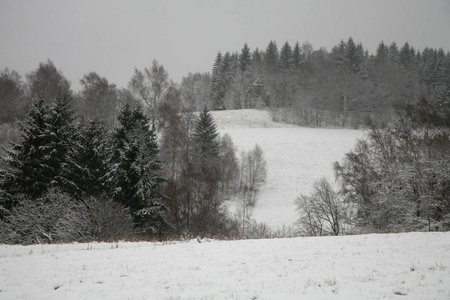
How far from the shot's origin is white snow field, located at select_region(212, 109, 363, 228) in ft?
123

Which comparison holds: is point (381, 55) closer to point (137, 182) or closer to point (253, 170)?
point (253, 170)

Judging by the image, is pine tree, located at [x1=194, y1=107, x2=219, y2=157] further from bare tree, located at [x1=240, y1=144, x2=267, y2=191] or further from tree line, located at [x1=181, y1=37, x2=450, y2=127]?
tree line, located at [x1=181, y1=37, x2=450, y2=127]

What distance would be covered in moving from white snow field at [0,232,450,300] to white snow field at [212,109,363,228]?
2232 cm

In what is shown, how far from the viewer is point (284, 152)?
164ft

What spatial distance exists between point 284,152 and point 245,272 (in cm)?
4439

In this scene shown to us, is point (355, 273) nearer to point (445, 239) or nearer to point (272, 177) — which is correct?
point (445, 239)

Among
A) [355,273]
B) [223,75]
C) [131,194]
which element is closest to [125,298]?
[355,273]

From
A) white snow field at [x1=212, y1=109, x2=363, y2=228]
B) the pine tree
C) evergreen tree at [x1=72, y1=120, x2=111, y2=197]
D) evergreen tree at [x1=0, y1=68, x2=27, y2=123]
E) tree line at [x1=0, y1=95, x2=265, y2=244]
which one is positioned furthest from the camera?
evergreen tree at [x1=0, y1=68, x2=27, y2=123]

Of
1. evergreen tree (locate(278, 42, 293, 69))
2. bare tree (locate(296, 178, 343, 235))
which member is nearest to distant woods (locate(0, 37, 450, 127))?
evergreen tree (locate(278, 42, 293, 69))

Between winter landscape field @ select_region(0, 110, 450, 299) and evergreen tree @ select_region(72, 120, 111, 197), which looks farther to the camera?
evergreen tree @ select_region(72, 120, 111, 197)

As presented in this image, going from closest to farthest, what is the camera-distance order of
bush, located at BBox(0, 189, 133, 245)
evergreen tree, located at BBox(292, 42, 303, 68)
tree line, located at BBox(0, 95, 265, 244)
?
1. bush, located at BBox(0, 189, 133, 245)
2. tree line, located at BBox(0, 95, 265, 244)
3. evergreen tree, located at BBox(292, 42, 303, 68)

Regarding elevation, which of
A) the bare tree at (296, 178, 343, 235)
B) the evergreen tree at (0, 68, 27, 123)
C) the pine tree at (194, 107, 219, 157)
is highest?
the evergreen tree at (0, 68, 27, 123)

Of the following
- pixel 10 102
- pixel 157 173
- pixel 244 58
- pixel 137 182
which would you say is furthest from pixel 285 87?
pixel 10 102

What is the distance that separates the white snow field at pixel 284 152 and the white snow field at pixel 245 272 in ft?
73.2
